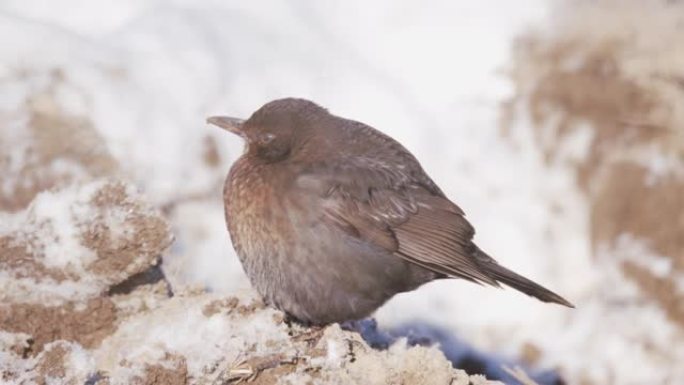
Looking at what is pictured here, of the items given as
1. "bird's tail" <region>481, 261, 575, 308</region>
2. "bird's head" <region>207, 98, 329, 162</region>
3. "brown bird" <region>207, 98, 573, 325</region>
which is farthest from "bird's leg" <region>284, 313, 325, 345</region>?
"bird's tail" <region>481, 261, 575, 308</region>

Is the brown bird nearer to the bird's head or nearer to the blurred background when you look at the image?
the bird's head

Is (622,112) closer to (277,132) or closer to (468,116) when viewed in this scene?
Result: (468,116)

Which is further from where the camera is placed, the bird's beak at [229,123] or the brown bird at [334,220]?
the bird's beak at [229,123]

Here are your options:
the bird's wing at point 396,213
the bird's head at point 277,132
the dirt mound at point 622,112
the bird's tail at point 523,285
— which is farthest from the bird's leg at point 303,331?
the dirt mound at point 622,112

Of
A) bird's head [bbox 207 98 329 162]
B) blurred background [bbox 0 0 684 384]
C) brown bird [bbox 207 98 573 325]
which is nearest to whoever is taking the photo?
brown bird [bbox 207 98 573 325]

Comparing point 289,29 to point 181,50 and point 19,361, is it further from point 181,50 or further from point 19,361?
point 19,361

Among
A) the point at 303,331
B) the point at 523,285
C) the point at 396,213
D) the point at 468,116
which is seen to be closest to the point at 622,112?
the point at 468,116

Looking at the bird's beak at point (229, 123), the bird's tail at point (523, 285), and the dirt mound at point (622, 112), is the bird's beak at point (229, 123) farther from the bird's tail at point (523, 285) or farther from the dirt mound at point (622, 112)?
the dirt mound at point (622, 112)
